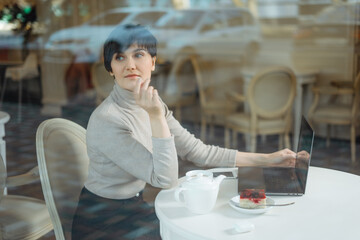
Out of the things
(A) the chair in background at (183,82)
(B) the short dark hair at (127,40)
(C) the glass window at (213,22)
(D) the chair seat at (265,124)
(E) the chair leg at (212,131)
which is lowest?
(E) the chair leg at (212,131)

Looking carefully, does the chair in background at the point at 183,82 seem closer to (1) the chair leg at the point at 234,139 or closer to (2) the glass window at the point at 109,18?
(1) the chair leg at the point at 234,139

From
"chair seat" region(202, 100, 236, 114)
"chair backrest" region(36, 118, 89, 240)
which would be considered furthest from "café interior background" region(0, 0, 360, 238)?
"chair backrest" region(36, 118, 89, 240)

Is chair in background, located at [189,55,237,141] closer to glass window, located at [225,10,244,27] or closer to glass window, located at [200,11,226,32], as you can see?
glass window, located at [200,11,226,32]

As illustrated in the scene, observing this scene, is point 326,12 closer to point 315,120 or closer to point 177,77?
point 315,120

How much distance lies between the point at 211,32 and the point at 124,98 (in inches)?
152

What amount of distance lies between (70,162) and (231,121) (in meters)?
2.50

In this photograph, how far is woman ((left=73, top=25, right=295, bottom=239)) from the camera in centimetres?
141

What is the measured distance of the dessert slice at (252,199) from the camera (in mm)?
1298

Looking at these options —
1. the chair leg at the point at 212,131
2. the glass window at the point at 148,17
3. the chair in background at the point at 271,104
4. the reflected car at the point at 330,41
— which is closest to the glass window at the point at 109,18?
the glass window at the point at 148,17

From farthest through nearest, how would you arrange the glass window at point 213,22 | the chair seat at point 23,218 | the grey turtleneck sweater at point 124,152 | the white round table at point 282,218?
the glass window at point 213,22 → the chair seat at point 23,218 → the grey turtleneck sweater at point 124,152 → the white round table at point 282,218

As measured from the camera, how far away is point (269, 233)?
117cm

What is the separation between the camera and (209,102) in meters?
4.61

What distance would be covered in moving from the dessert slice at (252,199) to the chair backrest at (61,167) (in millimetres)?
552

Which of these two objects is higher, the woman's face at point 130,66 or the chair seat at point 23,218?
the woman's face at point 130,66
